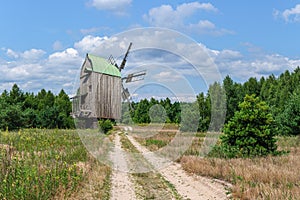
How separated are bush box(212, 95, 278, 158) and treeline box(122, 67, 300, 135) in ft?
14.5

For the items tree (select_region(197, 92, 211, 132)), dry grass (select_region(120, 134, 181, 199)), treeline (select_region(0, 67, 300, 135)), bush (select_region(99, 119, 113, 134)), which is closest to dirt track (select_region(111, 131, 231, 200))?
dry grass (select_region(120, 134, 181, 199))

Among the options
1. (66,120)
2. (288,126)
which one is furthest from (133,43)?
(66,120)

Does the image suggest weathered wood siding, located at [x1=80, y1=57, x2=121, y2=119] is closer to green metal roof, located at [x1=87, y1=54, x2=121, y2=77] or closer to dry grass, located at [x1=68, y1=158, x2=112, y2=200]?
green metal roof, located at [x1=87, y1=54, x2=121, y2=77]

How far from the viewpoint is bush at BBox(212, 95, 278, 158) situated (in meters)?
13.5

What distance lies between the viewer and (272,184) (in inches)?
325

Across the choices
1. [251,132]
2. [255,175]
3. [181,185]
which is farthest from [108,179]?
[251,132]

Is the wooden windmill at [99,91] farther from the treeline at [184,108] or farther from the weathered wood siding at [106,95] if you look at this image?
the treeline at [184,108]

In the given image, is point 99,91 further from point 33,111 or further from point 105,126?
point 33,111

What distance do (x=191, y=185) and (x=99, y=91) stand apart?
21.6m

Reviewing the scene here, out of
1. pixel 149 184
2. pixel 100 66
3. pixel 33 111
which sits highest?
pixel 100 66

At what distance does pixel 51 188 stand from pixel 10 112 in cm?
2681

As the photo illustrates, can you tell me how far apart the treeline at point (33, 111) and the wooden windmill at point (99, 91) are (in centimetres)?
602

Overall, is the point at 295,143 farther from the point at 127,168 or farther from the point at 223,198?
the point at 223,198

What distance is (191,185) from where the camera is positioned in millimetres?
9594
